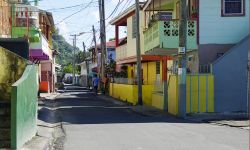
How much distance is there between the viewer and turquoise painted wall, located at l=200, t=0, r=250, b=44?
87.8 ft

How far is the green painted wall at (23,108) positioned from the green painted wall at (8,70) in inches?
8.8

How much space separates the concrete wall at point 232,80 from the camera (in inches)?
970

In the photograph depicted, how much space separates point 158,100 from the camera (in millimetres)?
29672

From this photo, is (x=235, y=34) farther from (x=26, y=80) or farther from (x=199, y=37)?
(x=26, y=80)

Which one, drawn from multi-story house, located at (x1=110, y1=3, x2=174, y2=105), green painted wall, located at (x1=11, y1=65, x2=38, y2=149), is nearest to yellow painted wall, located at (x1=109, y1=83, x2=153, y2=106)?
multi-story house, located at (x1=110, y1=3, x2=174, y2=105)

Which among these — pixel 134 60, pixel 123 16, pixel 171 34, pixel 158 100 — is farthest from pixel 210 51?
pixel 123 16

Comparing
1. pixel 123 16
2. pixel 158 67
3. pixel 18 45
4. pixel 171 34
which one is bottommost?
pixel 158 67

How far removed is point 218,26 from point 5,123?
17.0 meters

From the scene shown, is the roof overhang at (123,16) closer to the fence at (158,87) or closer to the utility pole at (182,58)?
the fence at (158,87)

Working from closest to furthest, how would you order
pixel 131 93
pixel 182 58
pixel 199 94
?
pixel 182 58 < pixel 199 94 < pixel 131 93

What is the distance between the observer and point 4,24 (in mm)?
28016

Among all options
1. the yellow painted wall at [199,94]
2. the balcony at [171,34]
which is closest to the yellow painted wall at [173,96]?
the yellow painted wall at [199,94]

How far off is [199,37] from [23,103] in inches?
624

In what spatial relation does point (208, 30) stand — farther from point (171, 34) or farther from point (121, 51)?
point (121, 51)
